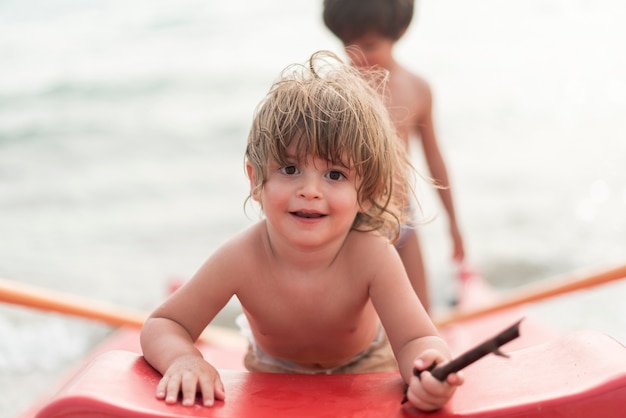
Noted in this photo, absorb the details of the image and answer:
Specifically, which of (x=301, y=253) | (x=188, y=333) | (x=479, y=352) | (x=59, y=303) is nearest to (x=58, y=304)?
(x=59, y=303)

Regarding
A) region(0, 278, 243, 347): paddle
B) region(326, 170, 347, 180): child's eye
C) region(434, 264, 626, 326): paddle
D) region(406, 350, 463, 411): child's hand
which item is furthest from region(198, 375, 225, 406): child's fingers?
region(434, 264, 626, 326): paddle

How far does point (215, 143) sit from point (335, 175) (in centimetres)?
642

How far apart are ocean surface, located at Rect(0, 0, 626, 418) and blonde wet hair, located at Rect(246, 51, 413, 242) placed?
107 cm

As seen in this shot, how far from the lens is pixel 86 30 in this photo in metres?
11.0

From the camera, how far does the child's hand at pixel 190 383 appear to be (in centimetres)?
113

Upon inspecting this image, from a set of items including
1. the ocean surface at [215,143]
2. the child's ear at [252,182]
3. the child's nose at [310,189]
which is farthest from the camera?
the ocean surface at [215,143]

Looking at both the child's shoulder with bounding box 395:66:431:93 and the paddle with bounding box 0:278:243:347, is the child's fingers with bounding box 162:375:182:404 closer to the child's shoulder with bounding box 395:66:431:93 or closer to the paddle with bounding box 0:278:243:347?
the paddle with bounding box 0:278:243:347

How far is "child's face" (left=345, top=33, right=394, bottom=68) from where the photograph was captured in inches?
85.3

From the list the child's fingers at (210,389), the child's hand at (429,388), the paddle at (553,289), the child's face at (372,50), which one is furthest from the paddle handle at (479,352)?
the child's face at (372,50)

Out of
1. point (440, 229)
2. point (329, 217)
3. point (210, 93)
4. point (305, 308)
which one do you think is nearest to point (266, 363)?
point (305, 308)

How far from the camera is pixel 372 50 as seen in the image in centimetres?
218

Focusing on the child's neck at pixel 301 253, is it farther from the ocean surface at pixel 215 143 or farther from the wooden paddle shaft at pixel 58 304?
the ocean surface at pixel 215 143

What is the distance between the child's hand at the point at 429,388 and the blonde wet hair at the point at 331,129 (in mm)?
357

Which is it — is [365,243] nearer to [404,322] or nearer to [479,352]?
[404,322]
